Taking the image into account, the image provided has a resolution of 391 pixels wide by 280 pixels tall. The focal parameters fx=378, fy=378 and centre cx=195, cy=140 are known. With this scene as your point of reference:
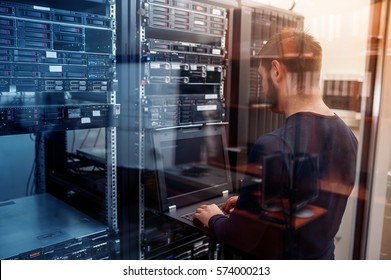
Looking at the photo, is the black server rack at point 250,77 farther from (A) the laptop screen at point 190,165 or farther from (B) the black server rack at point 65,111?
(B) the black server rack at point 65,111

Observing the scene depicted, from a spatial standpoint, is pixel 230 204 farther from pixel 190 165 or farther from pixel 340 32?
pixel 340 32

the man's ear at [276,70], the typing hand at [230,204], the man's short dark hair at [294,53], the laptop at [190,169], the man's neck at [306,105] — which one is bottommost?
the typing hand at [230,204]

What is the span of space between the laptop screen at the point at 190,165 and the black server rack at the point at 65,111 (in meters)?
0.19

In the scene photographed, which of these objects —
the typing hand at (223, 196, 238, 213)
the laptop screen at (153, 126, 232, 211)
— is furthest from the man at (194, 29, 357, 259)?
the laptop screen at (153, 126, 232, 211)

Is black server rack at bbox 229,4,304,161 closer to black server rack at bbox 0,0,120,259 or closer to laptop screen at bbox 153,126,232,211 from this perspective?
laptop screen at bbox 153,126,232,211

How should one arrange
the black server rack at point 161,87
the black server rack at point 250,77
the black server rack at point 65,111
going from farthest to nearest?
the black server rack at point 250,77, the black server rack at point 161,87, the black server rack at point 65,111

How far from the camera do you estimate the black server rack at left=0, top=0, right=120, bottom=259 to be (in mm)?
1060

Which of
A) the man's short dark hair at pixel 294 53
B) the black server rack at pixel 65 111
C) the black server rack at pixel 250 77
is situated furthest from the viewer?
the black server rack at pixel 250 77

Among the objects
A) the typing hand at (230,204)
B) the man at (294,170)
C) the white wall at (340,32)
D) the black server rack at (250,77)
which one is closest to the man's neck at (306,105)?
the man at (294,170)

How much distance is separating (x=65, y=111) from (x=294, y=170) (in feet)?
2.33

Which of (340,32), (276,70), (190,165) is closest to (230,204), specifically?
(190,165)

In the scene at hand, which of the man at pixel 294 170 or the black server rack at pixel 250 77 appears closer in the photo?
the man at pixel 294 170

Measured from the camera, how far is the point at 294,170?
1104 mm

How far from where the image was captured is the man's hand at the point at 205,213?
48.9 inches
